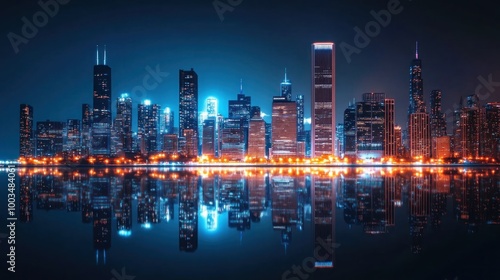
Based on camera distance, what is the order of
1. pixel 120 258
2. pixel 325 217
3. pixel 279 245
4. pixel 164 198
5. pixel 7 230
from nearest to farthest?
pixel 120 258, pixel 279 245, pixel 7 230, pixel 325 217, pixel 164 198

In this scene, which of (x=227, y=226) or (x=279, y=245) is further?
(x=227, y=226)

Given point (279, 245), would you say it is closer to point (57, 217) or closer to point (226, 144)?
point (57, 217)

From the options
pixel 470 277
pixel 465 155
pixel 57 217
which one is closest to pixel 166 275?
pixel 470 277

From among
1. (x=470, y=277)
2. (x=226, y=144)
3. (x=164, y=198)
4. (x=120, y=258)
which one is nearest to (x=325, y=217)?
(x=470, y=277)

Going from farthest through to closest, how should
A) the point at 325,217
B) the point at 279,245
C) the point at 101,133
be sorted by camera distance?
the point at 101,133, the point at 325,217, the point at 279,245

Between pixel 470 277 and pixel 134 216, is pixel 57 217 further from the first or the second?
pixel 470 277

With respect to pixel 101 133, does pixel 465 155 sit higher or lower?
lower

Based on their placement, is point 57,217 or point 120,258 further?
point 57,217

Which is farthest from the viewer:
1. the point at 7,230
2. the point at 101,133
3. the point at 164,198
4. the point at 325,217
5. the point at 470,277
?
the point at 101,133

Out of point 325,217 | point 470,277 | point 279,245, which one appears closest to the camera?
point 470,277
